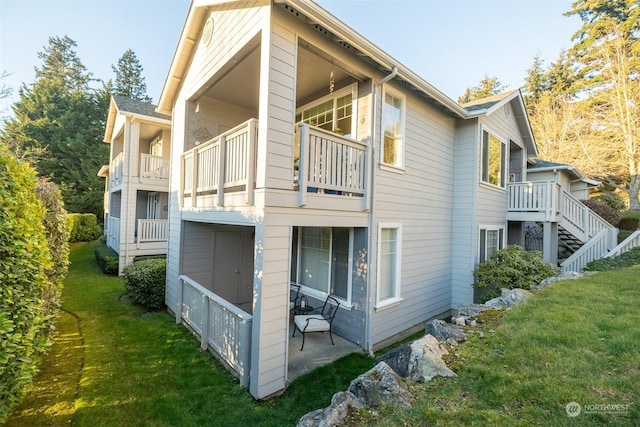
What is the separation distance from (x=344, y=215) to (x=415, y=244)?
2900 mm

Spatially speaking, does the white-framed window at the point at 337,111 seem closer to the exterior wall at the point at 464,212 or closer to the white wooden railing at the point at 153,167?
the exterior wall at the point at 464,212

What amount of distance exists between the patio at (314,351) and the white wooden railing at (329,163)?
2959mm

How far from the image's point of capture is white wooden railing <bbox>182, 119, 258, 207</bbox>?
180 inches

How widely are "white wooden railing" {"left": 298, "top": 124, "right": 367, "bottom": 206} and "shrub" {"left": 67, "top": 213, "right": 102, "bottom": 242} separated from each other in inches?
831

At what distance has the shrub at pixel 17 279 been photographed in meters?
2.96

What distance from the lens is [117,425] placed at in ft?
12.2

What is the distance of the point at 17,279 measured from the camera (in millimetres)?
3197

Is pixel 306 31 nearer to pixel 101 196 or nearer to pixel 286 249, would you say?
pixel 286 249

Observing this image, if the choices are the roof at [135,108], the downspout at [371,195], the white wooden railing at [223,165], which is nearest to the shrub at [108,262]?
the roof at [135,108]

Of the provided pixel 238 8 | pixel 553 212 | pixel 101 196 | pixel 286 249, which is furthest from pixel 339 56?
pixel 101 196

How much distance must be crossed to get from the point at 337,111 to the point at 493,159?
20.6 feet

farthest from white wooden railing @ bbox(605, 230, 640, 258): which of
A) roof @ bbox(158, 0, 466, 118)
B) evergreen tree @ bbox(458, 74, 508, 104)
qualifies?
evergreen tree @ bbox(458, 74, 508, 104)
